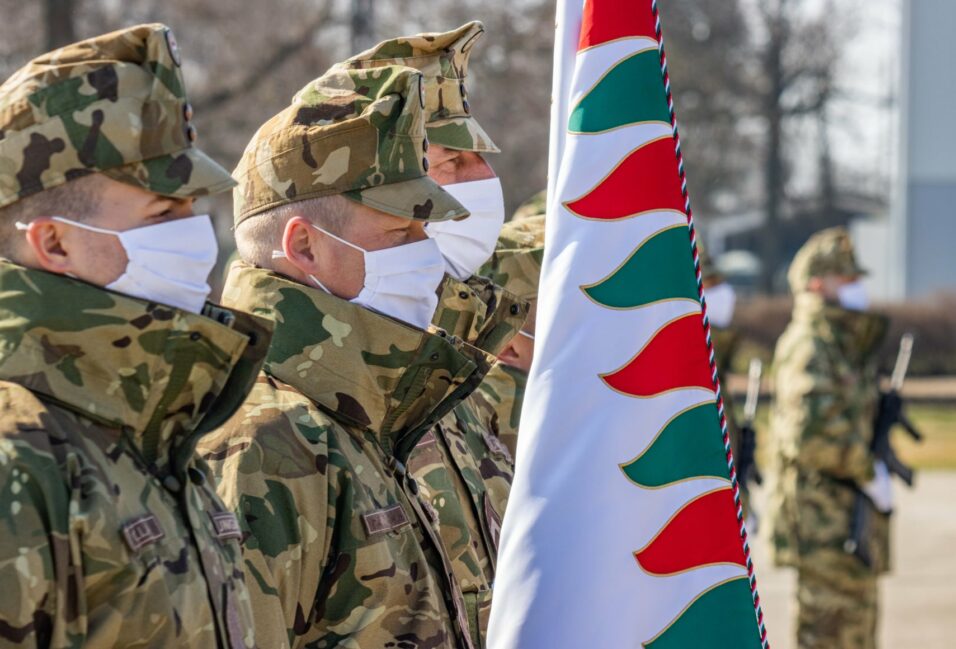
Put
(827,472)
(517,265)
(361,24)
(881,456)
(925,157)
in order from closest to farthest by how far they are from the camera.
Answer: (517,265) → (827,472) → (881,456) → (361,24) → (925,157)

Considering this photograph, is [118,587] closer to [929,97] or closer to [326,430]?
[326,430]

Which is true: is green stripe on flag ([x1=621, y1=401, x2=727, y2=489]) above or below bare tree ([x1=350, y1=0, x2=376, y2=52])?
below

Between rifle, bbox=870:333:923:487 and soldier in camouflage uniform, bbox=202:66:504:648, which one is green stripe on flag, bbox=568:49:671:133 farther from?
rifle, bbox=870:333:923:487

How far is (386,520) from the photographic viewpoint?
3117 millimetres

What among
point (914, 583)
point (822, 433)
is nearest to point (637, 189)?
point (822, 433)

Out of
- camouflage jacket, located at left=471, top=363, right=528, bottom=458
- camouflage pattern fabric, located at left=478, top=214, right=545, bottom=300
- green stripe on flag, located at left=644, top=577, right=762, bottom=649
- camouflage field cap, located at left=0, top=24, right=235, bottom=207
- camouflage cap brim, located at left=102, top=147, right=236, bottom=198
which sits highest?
camouflage field cap, located at left=0, top=24, right=235, bottom=207

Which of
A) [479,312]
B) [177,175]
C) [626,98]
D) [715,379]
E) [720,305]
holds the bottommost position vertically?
[720,305]

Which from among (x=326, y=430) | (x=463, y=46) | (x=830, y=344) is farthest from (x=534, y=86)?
(x=326, y=430)

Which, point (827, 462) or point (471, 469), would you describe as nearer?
point (471, 469)

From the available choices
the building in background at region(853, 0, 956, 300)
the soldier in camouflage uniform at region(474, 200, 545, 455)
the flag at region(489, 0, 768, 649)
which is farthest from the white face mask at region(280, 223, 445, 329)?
the building in background at region(853, 0, 956, 300)

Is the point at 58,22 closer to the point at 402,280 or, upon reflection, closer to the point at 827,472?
the point at 827,472

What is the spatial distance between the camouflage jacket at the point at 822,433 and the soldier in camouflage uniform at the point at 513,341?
369cm

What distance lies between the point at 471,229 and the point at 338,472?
1199mm

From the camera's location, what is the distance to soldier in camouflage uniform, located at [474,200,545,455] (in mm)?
4738
